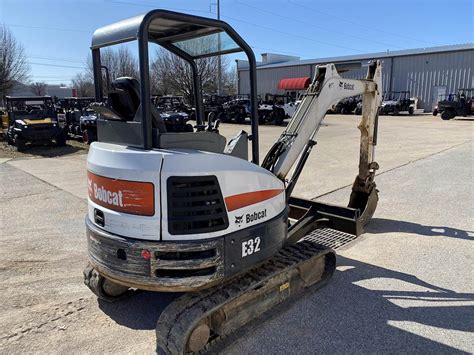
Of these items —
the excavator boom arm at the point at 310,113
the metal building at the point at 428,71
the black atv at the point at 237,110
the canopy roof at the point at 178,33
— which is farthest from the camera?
the metal building at the point at 428,71

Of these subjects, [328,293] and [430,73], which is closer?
[328,293]

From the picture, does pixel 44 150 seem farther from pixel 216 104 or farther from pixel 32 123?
pixel 216 104

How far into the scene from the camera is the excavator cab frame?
2699mm

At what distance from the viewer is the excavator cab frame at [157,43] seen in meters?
2.70

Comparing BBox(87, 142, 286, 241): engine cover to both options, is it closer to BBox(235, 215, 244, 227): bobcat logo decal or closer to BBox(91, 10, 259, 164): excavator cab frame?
BBox(235, 215, 244, 227): bobcat logo decal

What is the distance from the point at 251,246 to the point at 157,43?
224 centimetres

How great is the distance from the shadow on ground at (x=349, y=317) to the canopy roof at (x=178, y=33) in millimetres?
2360

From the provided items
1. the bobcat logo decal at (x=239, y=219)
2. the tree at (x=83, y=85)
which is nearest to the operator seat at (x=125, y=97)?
the bobcat logo decal at (x=239, y=219)

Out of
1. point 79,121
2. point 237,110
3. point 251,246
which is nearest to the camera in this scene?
point 251,246

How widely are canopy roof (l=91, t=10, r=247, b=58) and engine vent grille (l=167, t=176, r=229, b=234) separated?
1034mm

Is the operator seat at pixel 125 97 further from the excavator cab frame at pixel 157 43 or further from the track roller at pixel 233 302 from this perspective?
the track roller at pixel 233 302

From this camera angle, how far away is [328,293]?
388cm

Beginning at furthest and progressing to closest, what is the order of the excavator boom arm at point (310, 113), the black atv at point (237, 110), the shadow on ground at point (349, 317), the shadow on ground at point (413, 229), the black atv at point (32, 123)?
the black atv at point (237, 110), the black atv at point (32, 123), the shadow on ground at point (413, 229), the excavator boom arm at point (310, 113), the shadow on ground at point (349, 317)

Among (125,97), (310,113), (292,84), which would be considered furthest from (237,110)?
(125,97)
